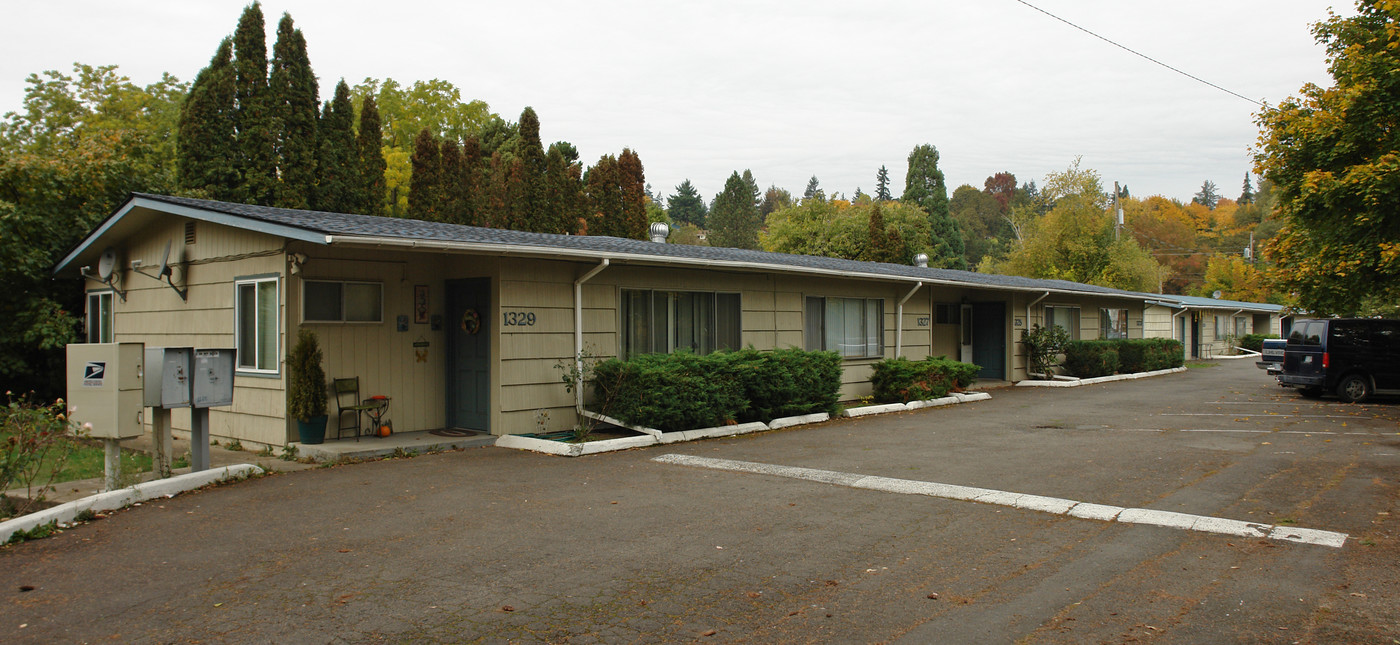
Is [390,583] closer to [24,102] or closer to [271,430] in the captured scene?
[271,430]

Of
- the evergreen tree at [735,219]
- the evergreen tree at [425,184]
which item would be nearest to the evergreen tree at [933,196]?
the evergreen tree at [735,219]

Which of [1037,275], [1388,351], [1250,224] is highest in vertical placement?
[1250,224]

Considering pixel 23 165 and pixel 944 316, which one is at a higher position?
pixel 23 165

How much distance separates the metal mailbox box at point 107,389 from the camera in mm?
6922

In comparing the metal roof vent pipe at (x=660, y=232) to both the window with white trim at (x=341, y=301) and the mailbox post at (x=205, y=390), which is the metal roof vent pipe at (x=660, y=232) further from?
the mailbox post at (x=205, y=390)

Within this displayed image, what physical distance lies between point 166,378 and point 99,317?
8.49 m

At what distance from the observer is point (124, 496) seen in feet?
22.6

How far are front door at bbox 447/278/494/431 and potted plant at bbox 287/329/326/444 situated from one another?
6.32 feet

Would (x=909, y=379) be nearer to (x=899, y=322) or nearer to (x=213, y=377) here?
(x=899, y=322)

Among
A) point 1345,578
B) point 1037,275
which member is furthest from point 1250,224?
point 1345,578

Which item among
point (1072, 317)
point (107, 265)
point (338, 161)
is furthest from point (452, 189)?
point (1072, 317)

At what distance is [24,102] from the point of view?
1186 inches

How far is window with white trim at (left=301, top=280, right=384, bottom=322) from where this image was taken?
9.50 m

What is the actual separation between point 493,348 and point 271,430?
268 centimetres
